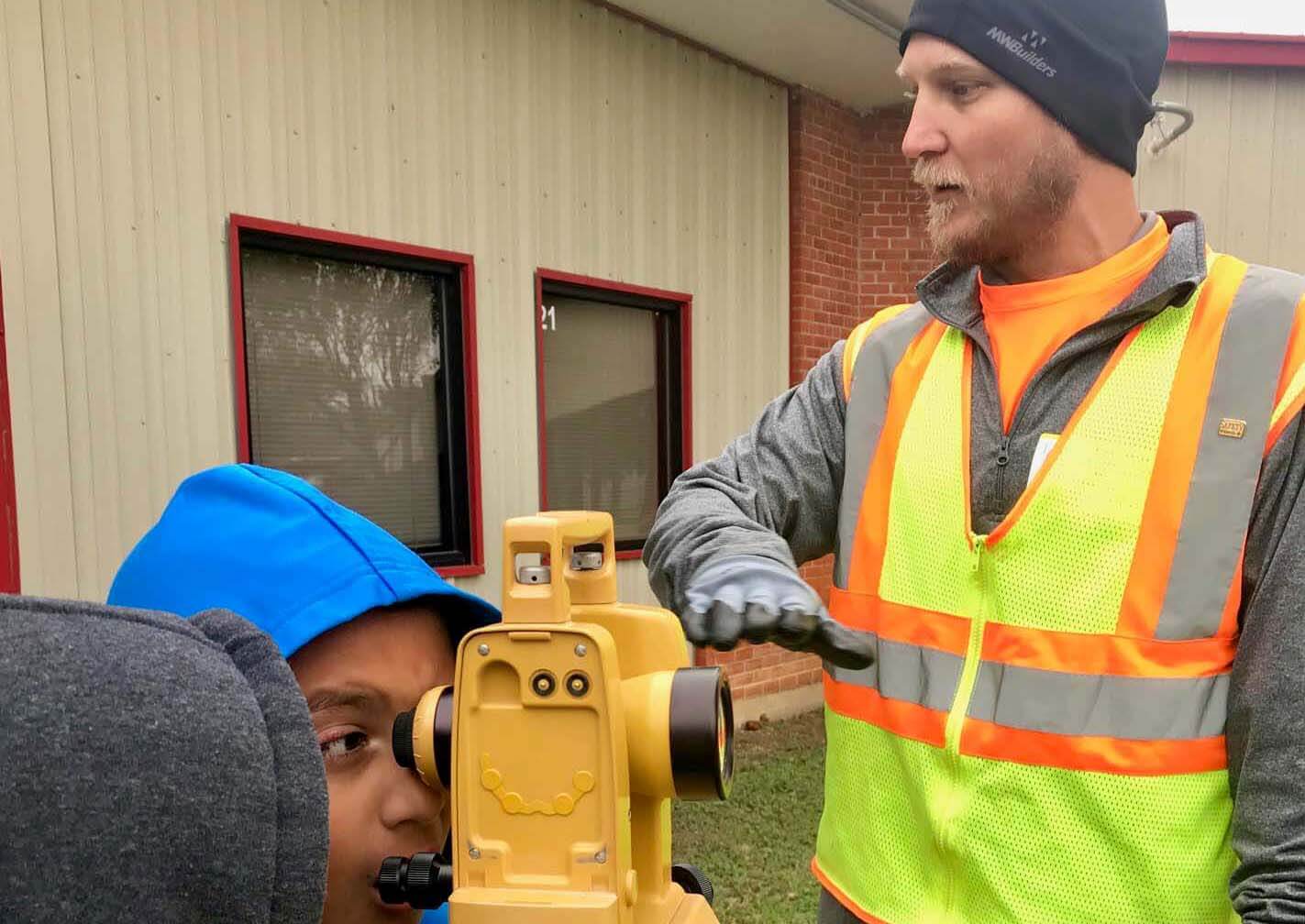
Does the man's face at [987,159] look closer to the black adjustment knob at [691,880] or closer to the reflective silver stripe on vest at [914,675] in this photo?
the reflective silver stripe on vest at [914,675]

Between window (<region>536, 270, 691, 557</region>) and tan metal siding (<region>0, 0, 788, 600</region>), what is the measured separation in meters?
0.14

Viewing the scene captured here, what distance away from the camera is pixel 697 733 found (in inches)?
36.4

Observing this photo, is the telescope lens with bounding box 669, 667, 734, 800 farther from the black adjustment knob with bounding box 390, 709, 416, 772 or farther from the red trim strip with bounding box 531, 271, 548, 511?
the red trim strip with bounding box 531, 271, 548, 511

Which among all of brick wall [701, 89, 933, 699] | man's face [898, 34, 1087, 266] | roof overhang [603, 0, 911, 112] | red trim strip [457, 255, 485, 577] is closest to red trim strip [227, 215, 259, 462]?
red trim strip [457, 255, 485, 577]

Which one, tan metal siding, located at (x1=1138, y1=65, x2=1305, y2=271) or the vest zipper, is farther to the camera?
tan metal siding, located at (x1=1138, y1=65, x2=1305, y2=271)

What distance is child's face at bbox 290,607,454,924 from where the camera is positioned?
49.8 inches

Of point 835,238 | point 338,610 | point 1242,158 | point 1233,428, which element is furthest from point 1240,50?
point 338,610

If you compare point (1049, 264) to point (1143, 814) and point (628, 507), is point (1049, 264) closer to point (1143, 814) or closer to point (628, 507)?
point (1143, 814)

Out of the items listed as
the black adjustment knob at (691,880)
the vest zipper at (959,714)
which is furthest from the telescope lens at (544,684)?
the vest zipper at (959,714)

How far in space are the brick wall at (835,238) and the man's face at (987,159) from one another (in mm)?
4894

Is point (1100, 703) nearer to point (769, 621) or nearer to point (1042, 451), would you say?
point (1042, 451)

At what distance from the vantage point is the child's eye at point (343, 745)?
1284 mm

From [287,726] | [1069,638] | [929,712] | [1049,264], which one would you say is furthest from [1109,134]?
[287,726]

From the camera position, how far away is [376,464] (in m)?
4.42
